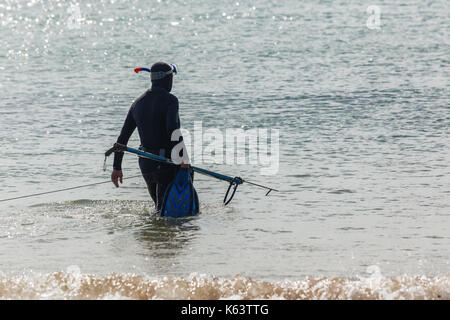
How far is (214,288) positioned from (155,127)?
3291 millimetres

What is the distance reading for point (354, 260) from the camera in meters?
8.69

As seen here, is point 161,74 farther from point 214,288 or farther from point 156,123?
point 214,288

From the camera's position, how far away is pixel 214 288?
6961 mm

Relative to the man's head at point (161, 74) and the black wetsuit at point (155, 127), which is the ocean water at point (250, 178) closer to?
the black wetsuit at point (155, 127)

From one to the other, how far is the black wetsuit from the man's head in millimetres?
64

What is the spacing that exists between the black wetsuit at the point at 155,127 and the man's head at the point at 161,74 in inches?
2.5

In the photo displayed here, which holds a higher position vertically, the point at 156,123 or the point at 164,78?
the point at 164,78

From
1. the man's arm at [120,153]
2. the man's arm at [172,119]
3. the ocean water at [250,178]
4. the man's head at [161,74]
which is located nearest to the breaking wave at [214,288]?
the ocean water at [250,178]

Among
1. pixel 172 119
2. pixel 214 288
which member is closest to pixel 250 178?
pixel 172 119

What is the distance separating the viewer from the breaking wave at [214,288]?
22.2 ft

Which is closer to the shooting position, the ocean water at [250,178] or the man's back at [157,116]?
the ocean water at [250,178]

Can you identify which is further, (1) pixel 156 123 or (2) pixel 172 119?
(1) pixel 156 123

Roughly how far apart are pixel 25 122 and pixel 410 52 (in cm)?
1762
